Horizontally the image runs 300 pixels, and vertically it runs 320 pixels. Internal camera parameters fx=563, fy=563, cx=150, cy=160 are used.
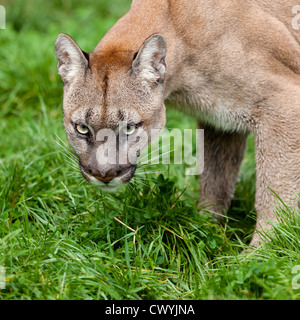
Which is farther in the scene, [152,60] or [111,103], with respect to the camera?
[152,60]

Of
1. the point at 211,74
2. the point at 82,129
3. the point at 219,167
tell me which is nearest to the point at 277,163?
the point at 211,74

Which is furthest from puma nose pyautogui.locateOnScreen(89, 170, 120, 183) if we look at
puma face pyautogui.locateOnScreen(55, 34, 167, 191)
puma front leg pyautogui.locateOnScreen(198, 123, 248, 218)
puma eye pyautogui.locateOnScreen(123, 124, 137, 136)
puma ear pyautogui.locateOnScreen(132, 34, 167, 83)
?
puma front leg pyautogui.locateOnScreen(198, 123, 248, 218)

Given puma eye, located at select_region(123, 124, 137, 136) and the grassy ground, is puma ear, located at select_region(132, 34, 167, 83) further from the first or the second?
the grassy ground

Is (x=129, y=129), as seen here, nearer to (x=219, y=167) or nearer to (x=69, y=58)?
(x=69, y=58)

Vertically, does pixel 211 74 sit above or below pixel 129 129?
above

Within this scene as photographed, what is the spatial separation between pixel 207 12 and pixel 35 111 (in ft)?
10.1

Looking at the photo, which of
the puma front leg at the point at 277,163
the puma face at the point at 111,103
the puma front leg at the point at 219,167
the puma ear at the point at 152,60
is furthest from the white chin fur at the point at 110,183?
the puma front leg at the point at 219,167

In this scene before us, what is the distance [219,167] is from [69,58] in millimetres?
2028

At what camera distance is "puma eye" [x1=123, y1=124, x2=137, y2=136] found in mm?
4336

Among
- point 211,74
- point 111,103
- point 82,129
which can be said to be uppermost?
point 211,74

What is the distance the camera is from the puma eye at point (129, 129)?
4.34 m

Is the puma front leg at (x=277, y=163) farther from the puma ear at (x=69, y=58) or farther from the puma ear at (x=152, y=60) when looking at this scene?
the puma ear at (x=69, y=58)

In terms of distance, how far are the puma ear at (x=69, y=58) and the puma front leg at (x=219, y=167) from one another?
5.35ft

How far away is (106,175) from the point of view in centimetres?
428
